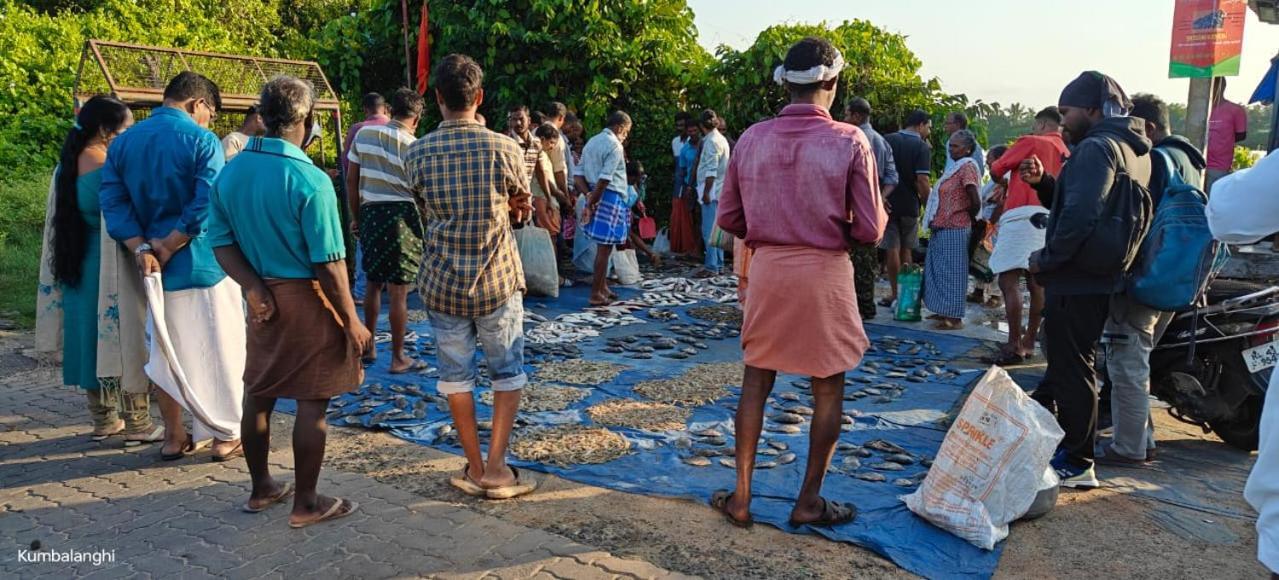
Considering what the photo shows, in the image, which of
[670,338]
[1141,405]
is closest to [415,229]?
[670,338]

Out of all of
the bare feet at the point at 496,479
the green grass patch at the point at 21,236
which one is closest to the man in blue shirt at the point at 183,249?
the bare feet at the point at 496,479

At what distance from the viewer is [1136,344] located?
13.2 feet

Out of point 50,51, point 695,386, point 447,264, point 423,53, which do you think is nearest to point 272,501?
point 447,264

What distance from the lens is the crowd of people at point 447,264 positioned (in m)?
3.22

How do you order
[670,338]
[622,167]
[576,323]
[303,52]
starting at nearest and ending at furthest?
[670,338] → [576,323] → [622,167] → [303,52]

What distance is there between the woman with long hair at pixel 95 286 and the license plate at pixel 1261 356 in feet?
18.0

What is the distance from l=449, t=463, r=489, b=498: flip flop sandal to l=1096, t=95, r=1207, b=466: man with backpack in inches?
118

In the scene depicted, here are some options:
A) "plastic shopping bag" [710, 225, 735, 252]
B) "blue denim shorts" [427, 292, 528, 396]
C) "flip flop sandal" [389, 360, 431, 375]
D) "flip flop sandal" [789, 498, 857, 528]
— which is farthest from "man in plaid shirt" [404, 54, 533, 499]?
"plastic shopping bag" [710, 225, 735, 252]

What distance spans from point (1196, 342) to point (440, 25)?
35.4 feet

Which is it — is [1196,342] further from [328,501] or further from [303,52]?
[303,52]

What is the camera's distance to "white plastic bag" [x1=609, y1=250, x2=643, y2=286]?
9219 mm

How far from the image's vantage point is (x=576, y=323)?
7293mm

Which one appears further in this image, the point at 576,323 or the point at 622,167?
the point at 622,167

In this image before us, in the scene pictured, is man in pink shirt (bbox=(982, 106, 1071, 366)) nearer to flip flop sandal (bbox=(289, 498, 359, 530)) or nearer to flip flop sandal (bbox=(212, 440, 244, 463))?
flip flop sandal (bbox=(289, 498, 359, 530))
